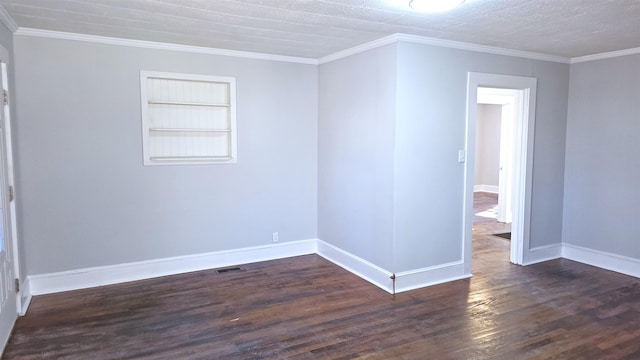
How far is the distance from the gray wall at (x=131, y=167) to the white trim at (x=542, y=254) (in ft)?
8.67

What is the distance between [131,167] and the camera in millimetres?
4168

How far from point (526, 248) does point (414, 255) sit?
163 centimetres

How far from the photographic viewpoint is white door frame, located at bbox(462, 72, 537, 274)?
416 cm

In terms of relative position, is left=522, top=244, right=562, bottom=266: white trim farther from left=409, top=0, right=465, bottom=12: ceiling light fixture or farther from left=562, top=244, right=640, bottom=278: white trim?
left=409, top=0, right=465, bottom=12: ceiling light fixture

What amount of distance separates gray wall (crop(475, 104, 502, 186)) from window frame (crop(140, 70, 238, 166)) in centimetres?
833

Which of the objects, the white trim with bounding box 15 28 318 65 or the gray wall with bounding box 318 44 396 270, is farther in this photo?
the gray wall with bounding box 318 44 396 270

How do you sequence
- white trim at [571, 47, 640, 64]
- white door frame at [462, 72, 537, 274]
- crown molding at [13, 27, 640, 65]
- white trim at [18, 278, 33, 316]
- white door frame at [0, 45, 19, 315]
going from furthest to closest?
1. white trim at [571, 47, 640, 64]
2. white door frame at [462, 72, 537, 274]
3. crown molding at [13, 27, 640, 65]
4. white trim at [18, 278, 33, 316]
5. white door frame at [0, 45, 19, 315]

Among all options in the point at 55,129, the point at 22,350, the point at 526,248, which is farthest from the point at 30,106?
the point at 526,248

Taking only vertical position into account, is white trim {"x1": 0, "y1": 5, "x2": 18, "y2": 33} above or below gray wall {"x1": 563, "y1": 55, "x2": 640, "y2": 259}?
above

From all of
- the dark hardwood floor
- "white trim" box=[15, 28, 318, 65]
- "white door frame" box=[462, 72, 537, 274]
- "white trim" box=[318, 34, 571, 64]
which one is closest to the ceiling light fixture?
"white trim" box=[318, 34, 571, 64]

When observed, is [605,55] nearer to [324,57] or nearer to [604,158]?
[604,158]

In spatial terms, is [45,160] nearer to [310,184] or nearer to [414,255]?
[310,184]

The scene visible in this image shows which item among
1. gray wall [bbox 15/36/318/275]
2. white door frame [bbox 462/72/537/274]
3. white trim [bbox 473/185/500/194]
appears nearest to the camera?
gray wall [bbox 15/36/318/275]

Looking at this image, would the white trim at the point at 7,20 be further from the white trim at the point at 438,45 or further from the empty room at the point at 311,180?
the white trim at the point at 438,45
